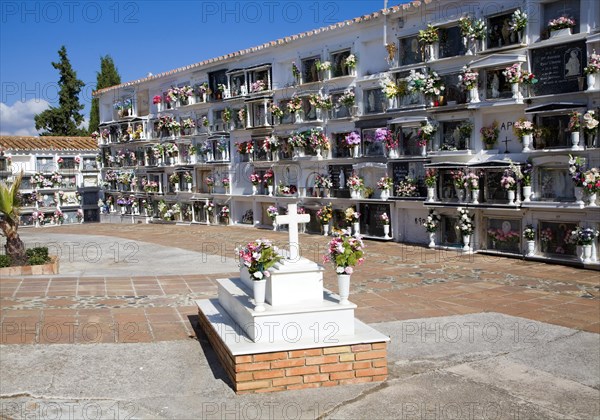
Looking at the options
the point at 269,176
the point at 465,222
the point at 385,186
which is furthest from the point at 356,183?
the point at 269,176

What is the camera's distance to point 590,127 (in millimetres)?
14359

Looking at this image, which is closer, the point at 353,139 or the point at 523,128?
the point at 523,128

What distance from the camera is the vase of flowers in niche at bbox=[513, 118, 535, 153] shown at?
51.6 ft

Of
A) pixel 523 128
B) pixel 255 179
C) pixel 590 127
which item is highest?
pixel 523 128

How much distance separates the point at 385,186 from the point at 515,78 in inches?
229

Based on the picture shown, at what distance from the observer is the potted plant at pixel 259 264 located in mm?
6349

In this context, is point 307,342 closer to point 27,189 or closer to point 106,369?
point 106,369

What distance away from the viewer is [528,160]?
16078 mm

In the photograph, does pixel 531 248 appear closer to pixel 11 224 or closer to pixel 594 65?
pixel 594 65

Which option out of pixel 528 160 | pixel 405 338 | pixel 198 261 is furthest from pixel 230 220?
pixel 405 338

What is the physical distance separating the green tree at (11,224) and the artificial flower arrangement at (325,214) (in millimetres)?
10955

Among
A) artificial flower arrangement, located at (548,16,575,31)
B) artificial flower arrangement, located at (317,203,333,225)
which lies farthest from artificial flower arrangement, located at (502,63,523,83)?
artificial flower arrangement, located at (317,203,333,225)

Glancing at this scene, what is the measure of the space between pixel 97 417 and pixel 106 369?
134 centimetres

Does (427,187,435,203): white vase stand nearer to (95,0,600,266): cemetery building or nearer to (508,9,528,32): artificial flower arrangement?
(95,0,600,266): cemetery building
